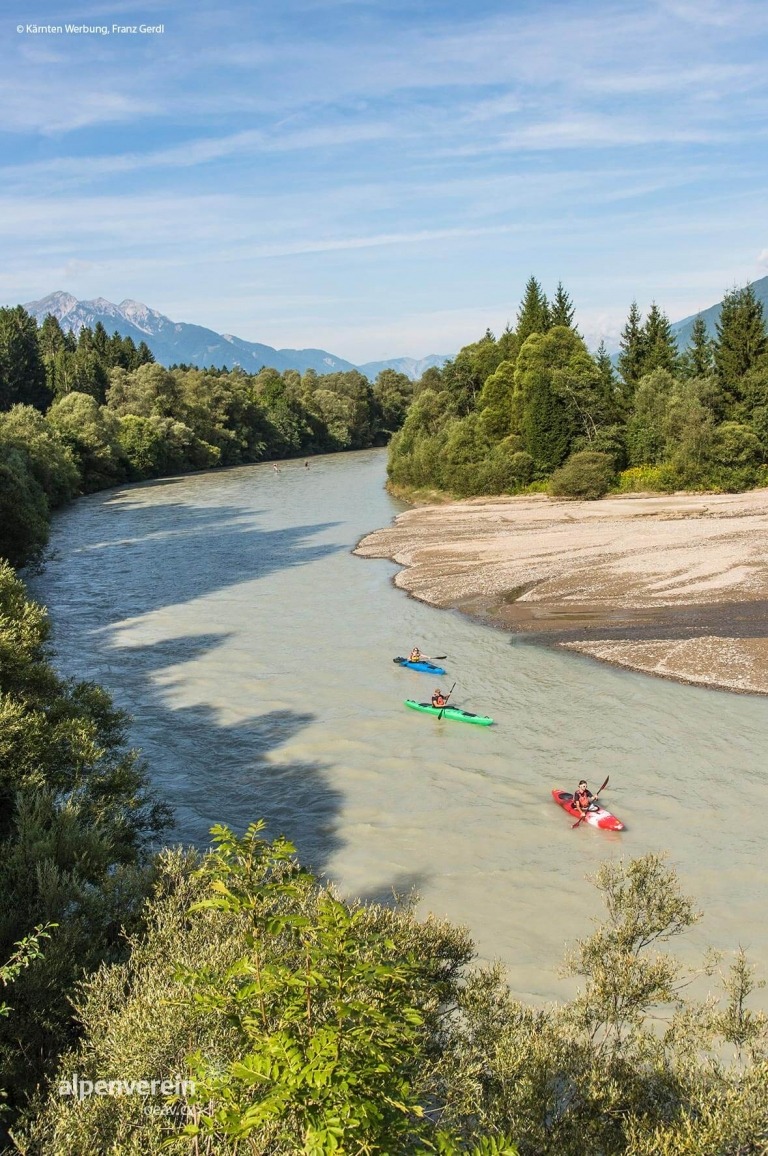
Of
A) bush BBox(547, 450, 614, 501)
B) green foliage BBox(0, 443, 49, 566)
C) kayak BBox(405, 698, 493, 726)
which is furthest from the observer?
bush BBox(547, 450, 614, 501)

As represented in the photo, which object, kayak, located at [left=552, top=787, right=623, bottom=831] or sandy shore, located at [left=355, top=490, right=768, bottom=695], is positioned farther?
sandy shore, located at [left=355, top=490, right=768, bottom=695]

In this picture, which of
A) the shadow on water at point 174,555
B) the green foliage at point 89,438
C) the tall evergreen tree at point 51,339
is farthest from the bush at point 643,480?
the tall evergreen tree at point 51,339

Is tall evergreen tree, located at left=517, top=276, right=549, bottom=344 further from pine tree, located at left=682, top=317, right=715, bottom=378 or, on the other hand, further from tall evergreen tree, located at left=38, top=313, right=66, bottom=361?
tall evergreen tree, located at left=38, top=313, right=66, bottom=361

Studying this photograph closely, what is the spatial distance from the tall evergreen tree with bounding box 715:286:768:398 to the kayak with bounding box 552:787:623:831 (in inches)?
2433

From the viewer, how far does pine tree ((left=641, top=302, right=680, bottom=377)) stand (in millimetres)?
83562

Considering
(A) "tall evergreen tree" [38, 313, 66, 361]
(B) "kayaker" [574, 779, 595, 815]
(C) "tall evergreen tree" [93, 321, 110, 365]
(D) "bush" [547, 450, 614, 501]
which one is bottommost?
(B) "kayaker" [574, 779, 595, 815]

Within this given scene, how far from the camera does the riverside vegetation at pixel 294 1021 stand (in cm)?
619

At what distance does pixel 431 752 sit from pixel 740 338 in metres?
62.7

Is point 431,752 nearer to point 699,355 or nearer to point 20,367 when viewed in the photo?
point 699,355

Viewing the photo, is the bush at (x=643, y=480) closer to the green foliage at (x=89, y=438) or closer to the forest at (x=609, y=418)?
the forest at (x=609, y=418)

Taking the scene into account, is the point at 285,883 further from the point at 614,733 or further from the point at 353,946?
the point at 614,733

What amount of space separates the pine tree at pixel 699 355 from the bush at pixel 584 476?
1417 centimetres

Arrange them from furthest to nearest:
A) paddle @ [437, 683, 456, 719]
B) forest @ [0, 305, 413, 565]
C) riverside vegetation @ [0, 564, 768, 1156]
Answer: forest @ [0, 305, 413, 565] → paddle @ [437, 683, 456, 719] → riverside vegetation @ [0, 564, 768, 1156]

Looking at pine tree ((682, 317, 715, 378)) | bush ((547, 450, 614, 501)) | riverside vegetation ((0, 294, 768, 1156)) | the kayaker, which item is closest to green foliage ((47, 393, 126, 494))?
bush ((547, 450, 614, 501))
